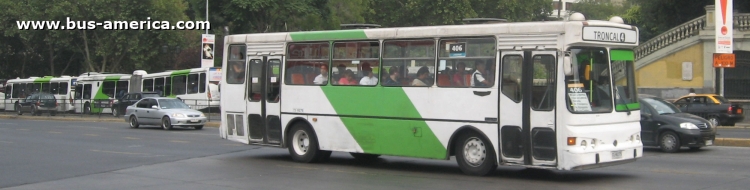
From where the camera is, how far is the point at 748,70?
3962 centimetres

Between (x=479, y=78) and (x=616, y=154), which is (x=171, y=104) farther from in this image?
(x=616, y=154)

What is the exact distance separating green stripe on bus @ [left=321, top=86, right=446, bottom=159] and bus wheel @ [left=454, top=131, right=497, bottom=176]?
0.35 m

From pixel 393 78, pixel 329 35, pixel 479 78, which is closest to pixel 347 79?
pixel 329 35

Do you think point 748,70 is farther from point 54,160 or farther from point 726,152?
point 54,160

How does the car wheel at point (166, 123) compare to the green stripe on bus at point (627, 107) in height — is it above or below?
below

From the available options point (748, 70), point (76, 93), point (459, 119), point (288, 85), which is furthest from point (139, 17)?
point (459, 119)

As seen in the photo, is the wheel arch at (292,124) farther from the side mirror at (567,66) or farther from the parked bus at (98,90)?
the parked bus at (98,90)

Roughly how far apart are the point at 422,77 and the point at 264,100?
4.21 metres

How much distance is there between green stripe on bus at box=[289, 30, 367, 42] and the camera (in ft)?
52.0

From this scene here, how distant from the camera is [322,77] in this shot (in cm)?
1644

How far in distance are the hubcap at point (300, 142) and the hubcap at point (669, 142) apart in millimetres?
7989

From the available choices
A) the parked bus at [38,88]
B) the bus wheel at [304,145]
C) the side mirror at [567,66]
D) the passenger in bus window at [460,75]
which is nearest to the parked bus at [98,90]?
the parked bus at [38,88]

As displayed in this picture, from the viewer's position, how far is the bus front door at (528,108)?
1298 cm

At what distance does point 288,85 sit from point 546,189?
21.2ft
